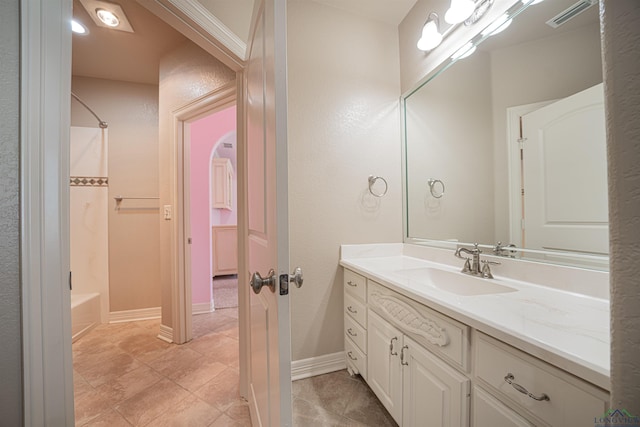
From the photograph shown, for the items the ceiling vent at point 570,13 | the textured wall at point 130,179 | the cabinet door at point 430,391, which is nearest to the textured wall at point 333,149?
the cabinet door at point 430,391

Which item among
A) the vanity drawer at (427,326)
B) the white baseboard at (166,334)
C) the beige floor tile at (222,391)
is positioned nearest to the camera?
the vanity drawer at (427,326)

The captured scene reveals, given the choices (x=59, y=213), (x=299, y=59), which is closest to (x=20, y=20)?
(x=59, y=213)

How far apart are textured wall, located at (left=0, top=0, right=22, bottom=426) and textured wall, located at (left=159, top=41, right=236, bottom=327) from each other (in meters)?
1.26

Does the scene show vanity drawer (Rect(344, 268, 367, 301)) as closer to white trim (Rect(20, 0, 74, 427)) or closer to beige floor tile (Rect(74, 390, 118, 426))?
white trim (Rect(20, 0, 74, 427))

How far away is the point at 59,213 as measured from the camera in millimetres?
643

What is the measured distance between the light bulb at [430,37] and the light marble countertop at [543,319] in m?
1.46

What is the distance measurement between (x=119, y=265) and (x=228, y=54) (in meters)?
2.48

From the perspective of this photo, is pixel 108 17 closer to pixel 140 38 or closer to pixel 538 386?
pixel 140 38

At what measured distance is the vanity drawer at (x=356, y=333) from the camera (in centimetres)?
146

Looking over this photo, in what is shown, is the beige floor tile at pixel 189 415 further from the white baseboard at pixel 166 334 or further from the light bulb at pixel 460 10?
the light bulb at pixel 460 10

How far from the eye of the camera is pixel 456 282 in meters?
1.29

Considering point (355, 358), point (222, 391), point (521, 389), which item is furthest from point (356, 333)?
point (521, 389)

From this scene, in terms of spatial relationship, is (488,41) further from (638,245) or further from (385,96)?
(638,245)

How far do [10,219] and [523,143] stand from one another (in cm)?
186
